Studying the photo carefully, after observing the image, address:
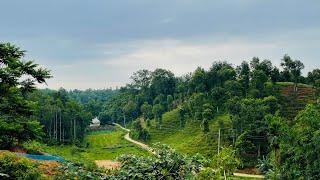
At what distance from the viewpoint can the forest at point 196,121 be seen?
830 centimetres

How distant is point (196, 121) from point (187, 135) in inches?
124

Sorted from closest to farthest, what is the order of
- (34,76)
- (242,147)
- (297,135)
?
(34,76) < (297,135) < (242,147)

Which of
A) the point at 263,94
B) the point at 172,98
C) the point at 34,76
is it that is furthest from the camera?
the point at 172,98

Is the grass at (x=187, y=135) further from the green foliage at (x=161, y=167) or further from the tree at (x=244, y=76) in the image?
the green foliage at (x=161, y=167)

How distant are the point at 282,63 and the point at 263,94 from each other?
6.83 meters

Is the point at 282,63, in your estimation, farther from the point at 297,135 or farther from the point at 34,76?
the point at 34,76

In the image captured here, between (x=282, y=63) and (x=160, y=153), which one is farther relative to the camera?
(x=282, y=63)

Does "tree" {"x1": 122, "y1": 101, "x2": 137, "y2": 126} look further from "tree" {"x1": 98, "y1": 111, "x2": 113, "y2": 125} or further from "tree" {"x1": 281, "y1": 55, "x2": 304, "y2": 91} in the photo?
"tree" {"x1": 281, "y1": 55, "x2": 304, "y2": 91}

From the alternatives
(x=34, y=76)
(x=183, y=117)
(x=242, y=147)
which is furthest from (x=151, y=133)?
(x=34, y=76)

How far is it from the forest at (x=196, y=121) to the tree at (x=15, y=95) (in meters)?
0.02

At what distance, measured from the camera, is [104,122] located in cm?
12044

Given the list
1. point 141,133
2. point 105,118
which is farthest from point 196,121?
point 105,118

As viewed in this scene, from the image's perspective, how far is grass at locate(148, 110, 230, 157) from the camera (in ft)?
183

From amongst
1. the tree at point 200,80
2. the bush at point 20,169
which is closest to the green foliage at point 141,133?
the tree at point 200,80
